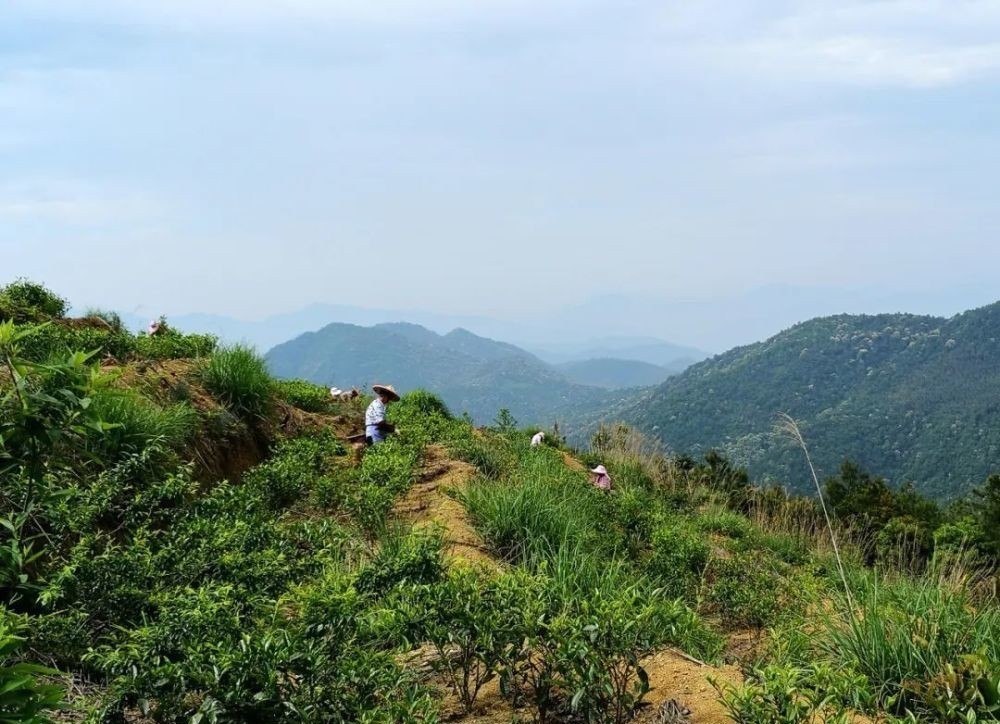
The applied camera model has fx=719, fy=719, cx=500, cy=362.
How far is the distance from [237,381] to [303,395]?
9.24ft

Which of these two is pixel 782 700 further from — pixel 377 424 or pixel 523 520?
pixel 377 424

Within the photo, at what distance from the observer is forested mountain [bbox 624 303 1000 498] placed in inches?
2739

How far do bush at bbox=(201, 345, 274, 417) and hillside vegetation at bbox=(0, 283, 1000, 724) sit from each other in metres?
0.92

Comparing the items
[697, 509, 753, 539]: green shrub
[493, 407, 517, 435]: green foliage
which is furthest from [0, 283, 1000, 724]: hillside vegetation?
[697, 509, 753, 539]: green shrub

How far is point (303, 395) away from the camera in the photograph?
1227 cm

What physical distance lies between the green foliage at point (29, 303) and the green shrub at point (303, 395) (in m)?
3.27

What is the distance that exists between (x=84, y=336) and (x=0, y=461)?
672 centimetres

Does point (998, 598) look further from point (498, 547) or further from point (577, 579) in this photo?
point (498, 547)

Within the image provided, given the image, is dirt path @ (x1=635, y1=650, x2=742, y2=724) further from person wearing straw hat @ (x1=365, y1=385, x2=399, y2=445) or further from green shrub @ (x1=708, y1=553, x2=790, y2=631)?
person wearing straw hat @ (x1=365, y1=385, x2=399, y2=445)

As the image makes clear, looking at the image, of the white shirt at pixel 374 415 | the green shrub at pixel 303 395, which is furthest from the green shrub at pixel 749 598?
the green shrub at pixel 303 395

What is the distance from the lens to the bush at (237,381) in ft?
30.6

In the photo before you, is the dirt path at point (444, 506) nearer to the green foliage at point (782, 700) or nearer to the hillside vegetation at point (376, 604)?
the hillside vegetation at point (376, 604)

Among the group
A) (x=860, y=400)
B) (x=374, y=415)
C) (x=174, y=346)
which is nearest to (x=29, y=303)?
(x=174, y=346)

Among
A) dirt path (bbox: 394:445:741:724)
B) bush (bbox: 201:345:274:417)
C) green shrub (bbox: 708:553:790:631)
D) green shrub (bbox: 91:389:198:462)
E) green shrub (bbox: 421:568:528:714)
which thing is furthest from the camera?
bush (bbox: 201:345:274:417)
